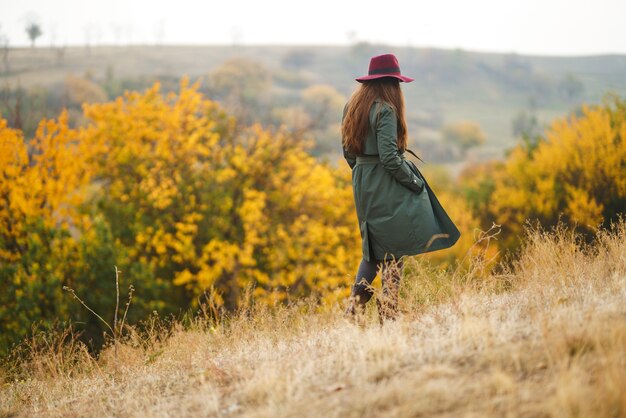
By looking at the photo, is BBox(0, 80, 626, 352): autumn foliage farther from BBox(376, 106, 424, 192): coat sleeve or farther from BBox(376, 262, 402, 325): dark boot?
BBox(376, 106, 424, 192): coat sleeve

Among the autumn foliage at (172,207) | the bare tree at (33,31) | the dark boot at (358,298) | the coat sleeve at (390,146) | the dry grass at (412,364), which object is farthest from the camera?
the bare tree at (33,31)

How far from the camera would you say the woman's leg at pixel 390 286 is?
3689 mm

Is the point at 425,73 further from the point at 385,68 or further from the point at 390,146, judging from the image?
the point at 390,146

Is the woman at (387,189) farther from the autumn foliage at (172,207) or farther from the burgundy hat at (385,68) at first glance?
the autumn foliage at (172,207)

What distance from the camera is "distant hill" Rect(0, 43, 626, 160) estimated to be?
257ft

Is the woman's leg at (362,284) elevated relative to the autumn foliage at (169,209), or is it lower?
elevated

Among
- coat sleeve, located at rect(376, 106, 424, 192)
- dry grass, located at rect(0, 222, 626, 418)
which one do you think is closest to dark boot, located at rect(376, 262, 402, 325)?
dry grass, located at rect(0, 222, 626, 418)

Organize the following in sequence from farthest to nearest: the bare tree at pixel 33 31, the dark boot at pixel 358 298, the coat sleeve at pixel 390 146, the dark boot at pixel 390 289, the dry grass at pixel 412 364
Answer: the bare tree at pixel 33 31, the dark boot at pixel 358 298, the dark boot at pixel 390 289, the coat sleeve at pixel 390 146, the dry grass at pixel 412 364

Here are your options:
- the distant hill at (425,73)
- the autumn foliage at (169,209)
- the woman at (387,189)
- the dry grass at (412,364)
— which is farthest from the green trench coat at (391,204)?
the distant hill at (425,73)

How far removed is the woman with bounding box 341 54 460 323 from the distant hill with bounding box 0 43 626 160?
67.0m

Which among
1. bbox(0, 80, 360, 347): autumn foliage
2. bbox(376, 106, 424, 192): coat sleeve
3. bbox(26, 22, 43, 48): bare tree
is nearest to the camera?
bbox(376, 106, 424, 192): coat sleeve

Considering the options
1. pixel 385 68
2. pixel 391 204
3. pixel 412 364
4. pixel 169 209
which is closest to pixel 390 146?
pixel 391 204

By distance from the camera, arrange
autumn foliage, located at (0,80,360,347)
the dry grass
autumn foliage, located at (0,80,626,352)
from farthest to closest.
→ autumn foliage, located at (0,80,360,347) → autumn foliage, located at (0,80,626,352) → the dry grass

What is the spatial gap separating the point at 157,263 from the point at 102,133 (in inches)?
188
